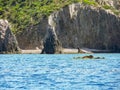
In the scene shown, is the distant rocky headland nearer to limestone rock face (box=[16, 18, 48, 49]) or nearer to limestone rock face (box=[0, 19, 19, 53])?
limestone rock face (box=[16, 18, 48, 49])

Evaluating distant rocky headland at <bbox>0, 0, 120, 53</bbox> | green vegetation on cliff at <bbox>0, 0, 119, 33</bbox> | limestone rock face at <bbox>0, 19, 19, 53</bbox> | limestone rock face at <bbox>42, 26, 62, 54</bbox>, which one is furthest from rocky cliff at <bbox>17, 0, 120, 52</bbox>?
limestone rock face at <bbox>42, 26, 62, 54</bbox>

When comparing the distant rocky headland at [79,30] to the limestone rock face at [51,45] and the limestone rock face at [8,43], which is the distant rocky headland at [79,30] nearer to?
the limestone rock face at [8,43]

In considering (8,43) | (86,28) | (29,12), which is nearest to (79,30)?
(86,28)

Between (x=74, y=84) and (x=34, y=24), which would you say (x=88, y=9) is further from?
(x=74, y=84)

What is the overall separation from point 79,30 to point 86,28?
3.17 meters

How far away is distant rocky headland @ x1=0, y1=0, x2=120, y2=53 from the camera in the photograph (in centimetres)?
17900

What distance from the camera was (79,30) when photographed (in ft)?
593

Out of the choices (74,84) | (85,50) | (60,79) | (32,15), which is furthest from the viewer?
(32,15)

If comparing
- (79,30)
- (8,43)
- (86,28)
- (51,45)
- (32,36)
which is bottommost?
(51,45)

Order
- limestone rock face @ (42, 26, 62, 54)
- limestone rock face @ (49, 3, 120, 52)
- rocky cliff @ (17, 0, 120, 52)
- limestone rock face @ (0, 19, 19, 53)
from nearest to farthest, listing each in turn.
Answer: limestone rock face @ (42, 26, 62, 54) < limestone rock face @ (0, 19, 19, 53) < rocky cliff @ (17, 0, 120, 52) < limestone rock face @ (49, 3, 120, 52)

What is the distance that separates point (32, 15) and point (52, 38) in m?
32.4

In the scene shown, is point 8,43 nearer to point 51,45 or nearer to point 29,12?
point 51,45

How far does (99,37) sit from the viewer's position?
596ft

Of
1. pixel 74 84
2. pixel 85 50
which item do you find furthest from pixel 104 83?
pixel 85 50
